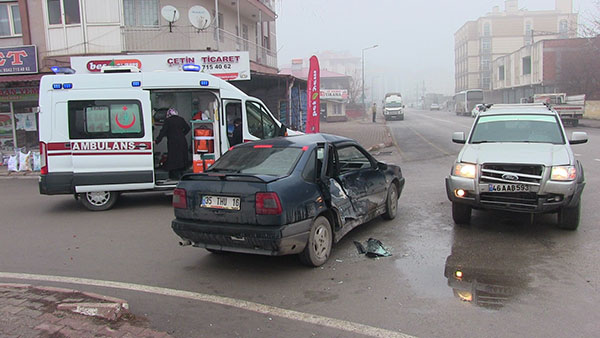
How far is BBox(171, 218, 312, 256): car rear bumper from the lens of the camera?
481 centimetres

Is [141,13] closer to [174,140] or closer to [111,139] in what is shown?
[174,140]

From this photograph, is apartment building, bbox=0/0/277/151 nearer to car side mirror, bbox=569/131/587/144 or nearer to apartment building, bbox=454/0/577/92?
car side mirror, bbox=569/131/587/144

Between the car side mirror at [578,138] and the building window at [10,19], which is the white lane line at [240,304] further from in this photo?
the building window at [10,19]

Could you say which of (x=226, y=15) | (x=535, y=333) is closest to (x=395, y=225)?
(x=535, y=333)

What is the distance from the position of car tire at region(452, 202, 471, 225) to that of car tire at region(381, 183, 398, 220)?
99cm

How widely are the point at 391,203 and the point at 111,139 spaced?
5420mm

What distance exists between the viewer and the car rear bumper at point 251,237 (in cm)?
481

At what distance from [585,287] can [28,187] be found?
508 inches

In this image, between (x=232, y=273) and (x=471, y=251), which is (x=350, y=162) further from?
(x=232, y=273)

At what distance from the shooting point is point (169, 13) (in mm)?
16125

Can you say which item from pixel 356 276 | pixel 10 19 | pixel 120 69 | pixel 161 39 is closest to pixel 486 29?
pixel 161 39

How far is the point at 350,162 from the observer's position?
275 inches

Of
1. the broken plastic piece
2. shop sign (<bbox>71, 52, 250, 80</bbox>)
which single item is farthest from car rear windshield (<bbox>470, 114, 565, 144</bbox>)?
shop sign (<bbox>71, 52, 250, 80</bbox>)

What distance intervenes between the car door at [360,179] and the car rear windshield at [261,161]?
2.76 ft
